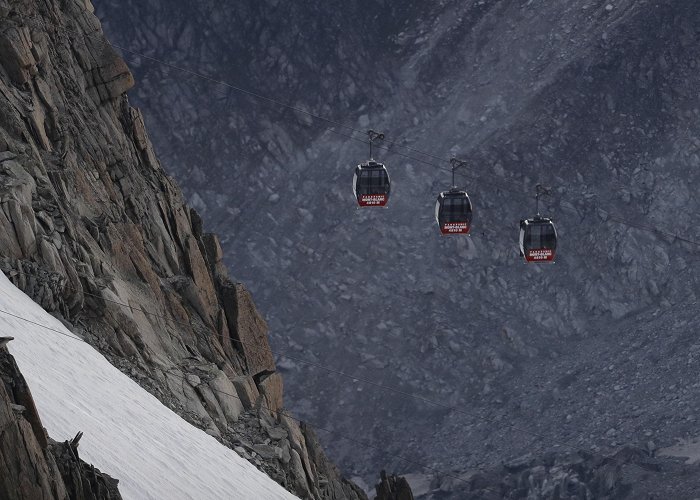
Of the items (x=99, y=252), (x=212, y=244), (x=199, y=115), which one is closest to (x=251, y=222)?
(x=199, y=115)

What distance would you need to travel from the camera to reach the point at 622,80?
99188 mm

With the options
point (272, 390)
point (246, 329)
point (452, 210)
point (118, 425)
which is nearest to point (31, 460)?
point (118, 425)

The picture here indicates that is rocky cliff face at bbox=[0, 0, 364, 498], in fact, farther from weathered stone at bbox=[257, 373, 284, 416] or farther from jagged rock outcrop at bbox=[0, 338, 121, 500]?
jagged rock outcrop at bbox=[0, 338, 121, 500]

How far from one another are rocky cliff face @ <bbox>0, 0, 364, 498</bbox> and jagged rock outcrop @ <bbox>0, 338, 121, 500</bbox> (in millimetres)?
10155

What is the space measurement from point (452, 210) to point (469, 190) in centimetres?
5205

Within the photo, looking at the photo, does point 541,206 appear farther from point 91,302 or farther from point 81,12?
point 91,302

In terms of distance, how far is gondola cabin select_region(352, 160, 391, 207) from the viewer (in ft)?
149

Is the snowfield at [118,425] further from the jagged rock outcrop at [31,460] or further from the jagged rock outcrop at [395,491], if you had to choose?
the jagged rock outcrop at [395,491]

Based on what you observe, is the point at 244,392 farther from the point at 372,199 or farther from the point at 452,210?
the point at 452,210

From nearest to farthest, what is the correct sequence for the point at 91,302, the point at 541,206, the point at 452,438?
the point at 91,302 < the point at 452,438 < the point at 541,206

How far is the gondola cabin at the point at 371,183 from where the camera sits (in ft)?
149

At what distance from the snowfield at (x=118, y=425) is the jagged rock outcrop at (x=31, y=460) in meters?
2.82

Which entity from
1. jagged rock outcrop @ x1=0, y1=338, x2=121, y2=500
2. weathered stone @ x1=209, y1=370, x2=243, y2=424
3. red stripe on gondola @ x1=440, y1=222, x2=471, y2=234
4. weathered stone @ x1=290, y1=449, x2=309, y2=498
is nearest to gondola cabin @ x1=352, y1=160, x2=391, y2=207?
red stripe on gondola @ x1=440, y1=222, x2=471, y2=234

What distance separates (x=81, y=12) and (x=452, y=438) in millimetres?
49788
